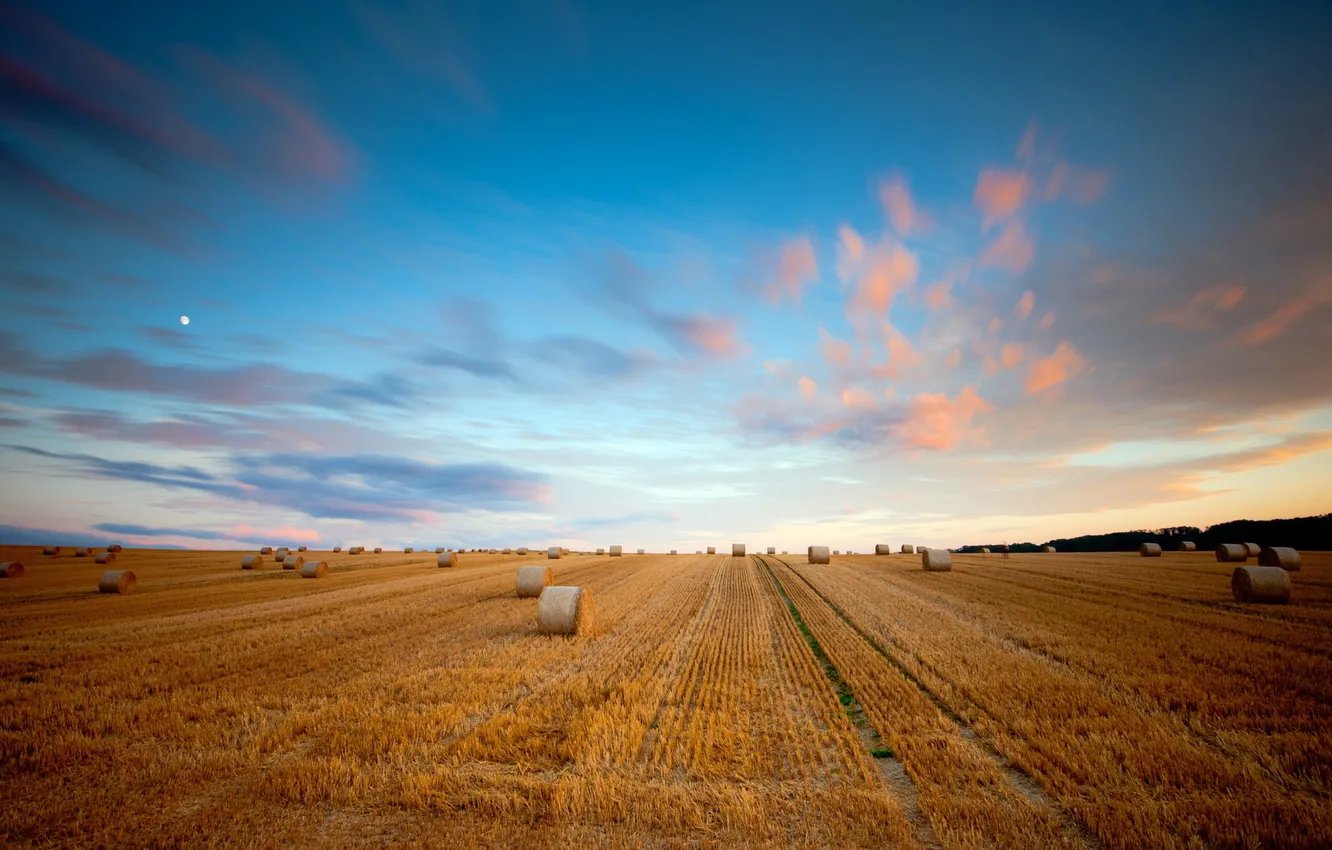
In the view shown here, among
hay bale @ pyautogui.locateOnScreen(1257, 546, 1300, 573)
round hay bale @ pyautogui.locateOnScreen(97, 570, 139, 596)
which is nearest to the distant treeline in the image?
hay bale @ pyautogui.locateOnScreen(1257, 546, 1300, 573)

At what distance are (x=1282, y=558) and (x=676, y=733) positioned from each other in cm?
3352

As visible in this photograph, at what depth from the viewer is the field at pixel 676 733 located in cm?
524

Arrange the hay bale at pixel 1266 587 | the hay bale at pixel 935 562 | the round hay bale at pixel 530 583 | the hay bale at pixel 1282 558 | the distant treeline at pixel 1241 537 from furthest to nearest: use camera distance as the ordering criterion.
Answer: the distant treeline at pixel 1241 537, the hay bale at pixel 935 562, the hay bale at pixel 1282 558, the round hay bale at pixel 530 583, the hay bale at pixel 1266 587

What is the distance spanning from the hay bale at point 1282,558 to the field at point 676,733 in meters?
16.1

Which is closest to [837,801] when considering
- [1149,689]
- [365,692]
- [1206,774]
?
[1206,774]

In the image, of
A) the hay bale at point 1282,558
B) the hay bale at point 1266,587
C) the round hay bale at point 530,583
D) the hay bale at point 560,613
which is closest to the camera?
the hay bale at point 560,613

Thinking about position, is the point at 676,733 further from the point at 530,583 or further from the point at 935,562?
the point at 935,562

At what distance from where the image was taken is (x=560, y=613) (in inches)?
516

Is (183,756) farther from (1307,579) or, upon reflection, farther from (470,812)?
(1307,579)

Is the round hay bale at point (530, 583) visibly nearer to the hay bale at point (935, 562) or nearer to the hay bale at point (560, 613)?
the hay bale at point (560, 613)

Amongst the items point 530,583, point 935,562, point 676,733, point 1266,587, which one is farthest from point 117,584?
point 1266,587

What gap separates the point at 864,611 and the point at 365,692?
1292cm

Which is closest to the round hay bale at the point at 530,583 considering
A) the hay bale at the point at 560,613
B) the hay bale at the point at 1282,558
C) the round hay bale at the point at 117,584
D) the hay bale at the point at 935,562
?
the hay bale at the point at 560,613

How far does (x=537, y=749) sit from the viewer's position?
682cm
